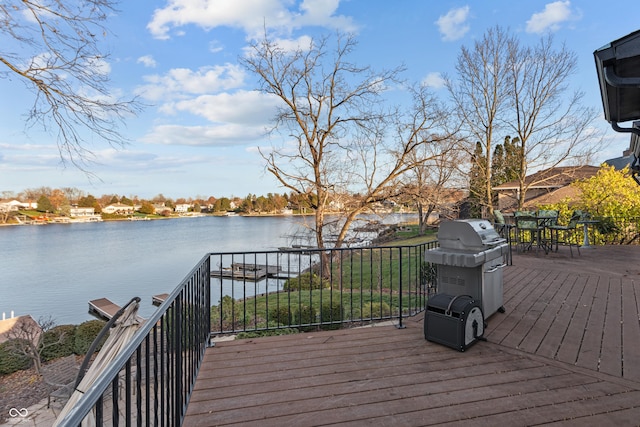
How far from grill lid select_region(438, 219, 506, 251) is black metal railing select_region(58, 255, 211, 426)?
2359mm

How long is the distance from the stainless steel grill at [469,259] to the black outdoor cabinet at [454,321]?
322 millimetres

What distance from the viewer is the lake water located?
53.2ft

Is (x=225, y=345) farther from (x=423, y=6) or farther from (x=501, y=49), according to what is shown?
(x=501, y=49)

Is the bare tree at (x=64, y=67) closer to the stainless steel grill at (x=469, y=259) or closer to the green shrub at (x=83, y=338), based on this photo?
the stainless steel grill at (x=469, y=259)

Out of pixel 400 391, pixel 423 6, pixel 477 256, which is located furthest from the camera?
pixel 423 6

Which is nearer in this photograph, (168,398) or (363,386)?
(168,398)

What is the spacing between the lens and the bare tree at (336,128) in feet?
37.6

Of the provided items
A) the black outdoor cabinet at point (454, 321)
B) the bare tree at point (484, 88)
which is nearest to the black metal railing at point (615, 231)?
the bare tree at point (484, 88)

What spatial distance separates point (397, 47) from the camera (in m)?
10.7

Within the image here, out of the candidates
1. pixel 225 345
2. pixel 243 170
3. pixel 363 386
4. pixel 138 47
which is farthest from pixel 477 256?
pixel 243 170

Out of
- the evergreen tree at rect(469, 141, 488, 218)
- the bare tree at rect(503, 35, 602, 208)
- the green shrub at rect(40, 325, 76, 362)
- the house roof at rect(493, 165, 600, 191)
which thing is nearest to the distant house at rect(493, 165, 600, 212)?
the house roof at rect(493, 165, 600, 191)

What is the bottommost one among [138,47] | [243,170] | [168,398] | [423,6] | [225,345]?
[225,345]

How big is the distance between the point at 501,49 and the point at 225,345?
16.0 m

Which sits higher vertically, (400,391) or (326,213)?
(326,213)
